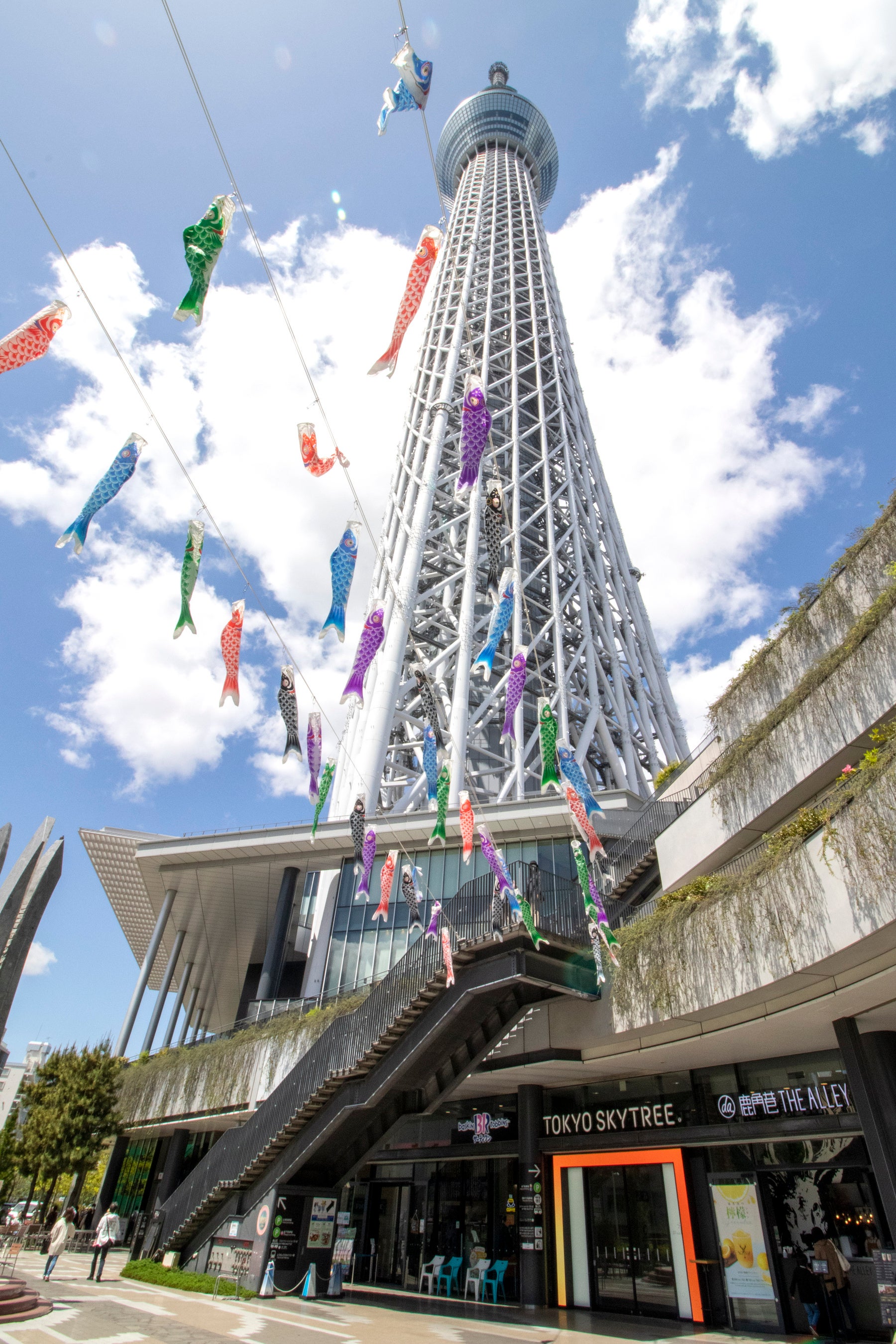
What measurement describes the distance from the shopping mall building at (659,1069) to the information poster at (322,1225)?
0.06 metres

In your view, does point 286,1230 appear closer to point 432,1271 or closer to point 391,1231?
point 432,1271

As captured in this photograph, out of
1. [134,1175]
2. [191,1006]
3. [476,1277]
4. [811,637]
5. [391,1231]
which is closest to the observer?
[811,637]

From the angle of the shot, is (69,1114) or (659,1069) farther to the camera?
(69,1114)

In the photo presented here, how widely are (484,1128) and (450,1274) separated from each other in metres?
3.38

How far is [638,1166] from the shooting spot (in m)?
14.9

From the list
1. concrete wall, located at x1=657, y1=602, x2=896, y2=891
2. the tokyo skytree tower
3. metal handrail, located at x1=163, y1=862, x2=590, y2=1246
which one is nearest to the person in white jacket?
metal handrail, located at x1=163, y1=862, x2=590, y2=1246

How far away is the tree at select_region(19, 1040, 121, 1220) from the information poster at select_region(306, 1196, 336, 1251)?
34.2ft

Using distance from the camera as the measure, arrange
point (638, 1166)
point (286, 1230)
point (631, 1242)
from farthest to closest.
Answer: point (286, 1230), point (638, 1166), point (631, 1242)

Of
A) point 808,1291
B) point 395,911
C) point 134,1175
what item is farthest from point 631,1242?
point 134,1175

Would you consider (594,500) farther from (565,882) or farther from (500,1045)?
(500,1045)

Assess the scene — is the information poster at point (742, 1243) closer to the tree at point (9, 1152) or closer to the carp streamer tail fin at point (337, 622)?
the carp streamer tail fin at point (337, 622)

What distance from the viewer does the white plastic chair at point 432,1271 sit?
57.5 ft

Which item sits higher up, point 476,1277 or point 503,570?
point 503,570

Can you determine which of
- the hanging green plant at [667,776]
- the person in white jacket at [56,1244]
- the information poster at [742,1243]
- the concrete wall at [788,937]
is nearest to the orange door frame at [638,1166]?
the information poster at [742,1243]
